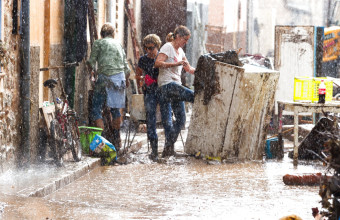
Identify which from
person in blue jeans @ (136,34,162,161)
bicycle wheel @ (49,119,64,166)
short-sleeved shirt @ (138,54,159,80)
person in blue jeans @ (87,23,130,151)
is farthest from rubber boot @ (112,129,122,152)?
bicycle wheel @ (49,119,64,166)

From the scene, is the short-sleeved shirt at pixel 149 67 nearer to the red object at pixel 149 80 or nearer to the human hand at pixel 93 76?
the red object at pixel 149 80

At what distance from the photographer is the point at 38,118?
903 centimetres

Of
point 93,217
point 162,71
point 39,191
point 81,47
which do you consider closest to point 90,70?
point 81,47

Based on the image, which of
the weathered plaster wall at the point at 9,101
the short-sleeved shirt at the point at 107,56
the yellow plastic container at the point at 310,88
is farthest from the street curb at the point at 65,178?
the yellow plastic container at the point at 310,88

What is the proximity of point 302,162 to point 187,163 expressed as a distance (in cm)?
173

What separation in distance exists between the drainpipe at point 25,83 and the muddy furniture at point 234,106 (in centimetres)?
295

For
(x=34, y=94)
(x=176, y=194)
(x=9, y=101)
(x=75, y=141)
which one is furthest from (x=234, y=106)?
(x=9, y=101)

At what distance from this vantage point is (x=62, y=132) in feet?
30.1

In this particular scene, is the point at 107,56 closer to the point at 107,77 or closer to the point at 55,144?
the point at 107,77

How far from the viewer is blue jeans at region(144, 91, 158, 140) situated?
35.1ft

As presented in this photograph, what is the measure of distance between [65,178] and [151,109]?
117 inches

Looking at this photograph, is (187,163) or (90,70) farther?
(90,70)

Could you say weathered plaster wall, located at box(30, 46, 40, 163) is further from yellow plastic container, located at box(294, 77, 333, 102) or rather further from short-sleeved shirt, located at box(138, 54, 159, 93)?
yellow plastic container, located at box(294, 77, 333, 102)

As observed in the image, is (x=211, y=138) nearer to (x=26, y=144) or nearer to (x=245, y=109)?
(x=245, y=109)
